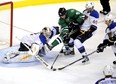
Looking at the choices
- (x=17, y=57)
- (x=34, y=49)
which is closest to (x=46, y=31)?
(x=34, y=49)

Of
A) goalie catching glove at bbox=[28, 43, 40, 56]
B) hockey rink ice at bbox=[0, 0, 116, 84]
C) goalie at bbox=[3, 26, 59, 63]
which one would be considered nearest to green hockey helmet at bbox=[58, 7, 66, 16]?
goalie at bbox=[3, 26, 59, 63]

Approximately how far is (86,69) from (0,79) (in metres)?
0.93

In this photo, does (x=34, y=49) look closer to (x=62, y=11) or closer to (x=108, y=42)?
(x=62, y=11)

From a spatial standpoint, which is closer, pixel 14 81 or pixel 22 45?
pixel 14 81

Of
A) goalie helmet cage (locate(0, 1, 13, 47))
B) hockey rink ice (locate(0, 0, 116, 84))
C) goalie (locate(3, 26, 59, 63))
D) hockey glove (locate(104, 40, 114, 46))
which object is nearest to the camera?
hockey rink ice (locate(0, 0, 116, 84))

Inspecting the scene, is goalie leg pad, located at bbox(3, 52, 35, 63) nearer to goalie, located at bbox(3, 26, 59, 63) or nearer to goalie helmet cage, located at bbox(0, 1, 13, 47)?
goalie, located at bbox(3, 26, 59, 63)

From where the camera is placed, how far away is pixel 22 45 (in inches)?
156

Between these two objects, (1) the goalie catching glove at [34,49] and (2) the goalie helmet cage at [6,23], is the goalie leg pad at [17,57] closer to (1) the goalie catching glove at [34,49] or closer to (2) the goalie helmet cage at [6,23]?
(1) the goalie catching glove at [34,49]

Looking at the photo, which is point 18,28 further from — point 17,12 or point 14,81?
point 14,81

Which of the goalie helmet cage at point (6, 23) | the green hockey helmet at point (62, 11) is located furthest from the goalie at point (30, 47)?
the goalie helmet cage at point (6, 23)

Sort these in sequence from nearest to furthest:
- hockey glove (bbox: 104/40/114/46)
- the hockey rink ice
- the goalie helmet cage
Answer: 1. the hockey rink ice
2. hockey glove (bbox: 104/40/114/46)
3. the goalie helmet cage

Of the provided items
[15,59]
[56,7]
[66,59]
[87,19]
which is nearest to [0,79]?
[15,59]

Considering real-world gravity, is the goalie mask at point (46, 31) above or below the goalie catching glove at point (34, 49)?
above

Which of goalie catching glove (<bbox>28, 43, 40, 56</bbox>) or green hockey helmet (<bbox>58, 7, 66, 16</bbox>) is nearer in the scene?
goalie catching glove (<bbox>28, 43, 40, 56</bbox>)
